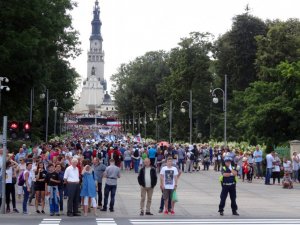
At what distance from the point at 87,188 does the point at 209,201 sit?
237 inches

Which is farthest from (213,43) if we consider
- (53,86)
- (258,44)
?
(53,86)

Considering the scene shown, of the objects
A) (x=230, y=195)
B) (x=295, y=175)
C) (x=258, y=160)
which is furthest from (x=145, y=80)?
(x=230, y=195)

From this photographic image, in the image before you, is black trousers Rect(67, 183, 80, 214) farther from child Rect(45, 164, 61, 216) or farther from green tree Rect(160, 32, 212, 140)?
green tree Rect(160, 32, 212, 140)

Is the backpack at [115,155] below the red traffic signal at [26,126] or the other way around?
below

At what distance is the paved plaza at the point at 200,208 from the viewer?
2061cm

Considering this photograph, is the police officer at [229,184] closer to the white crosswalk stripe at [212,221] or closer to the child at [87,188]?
the white crosswalk stripe at [212,221]

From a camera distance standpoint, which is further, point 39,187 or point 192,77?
point 192,77

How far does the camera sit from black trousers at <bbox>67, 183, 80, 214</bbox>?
72.2ft

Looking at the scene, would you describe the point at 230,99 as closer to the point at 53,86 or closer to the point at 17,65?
the point at 53,86

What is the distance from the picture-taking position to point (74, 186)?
2209 centimetres

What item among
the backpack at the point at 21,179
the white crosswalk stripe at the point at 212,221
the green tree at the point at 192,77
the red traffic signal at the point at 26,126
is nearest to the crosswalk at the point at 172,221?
the white crosswalk stripe at the point at 212,221

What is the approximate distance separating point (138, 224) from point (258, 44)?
66.1m

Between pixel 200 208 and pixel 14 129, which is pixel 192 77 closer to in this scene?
pixel 14 129

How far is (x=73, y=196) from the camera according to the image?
22.1 meters
